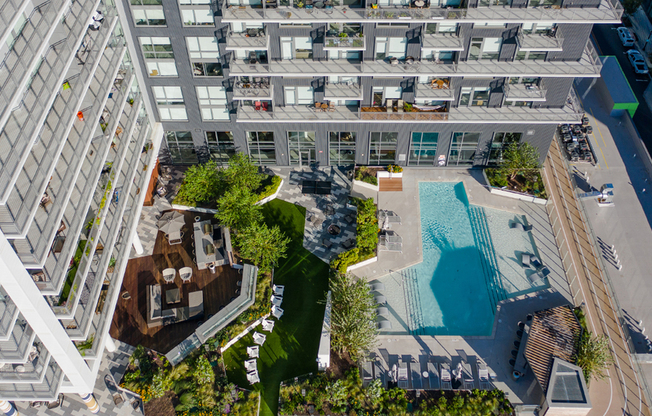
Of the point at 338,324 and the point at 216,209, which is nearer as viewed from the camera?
the point at 338,324

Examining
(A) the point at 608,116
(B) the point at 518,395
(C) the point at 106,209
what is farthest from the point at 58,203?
(A) the point at 608,116

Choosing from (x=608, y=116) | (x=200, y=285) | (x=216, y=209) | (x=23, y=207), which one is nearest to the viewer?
(x=23, y=207)

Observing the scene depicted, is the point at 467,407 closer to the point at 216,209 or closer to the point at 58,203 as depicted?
the point at 216,209

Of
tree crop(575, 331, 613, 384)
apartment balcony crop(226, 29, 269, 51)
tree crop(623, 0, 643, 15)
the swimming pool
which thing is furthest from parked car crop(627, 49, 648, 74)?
apartment balcony crop(226, 29, 269, 51)

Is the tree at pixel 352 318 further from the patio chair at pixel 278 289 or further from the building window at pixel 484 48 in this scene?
the building window at pixel 484 48

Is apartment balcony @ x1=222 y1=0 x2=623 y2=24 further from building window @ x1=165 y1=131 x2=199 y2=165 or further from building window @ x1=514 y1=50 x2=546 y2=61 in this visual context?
building window @ x1=165 y1=131 x2=199 y2=165
